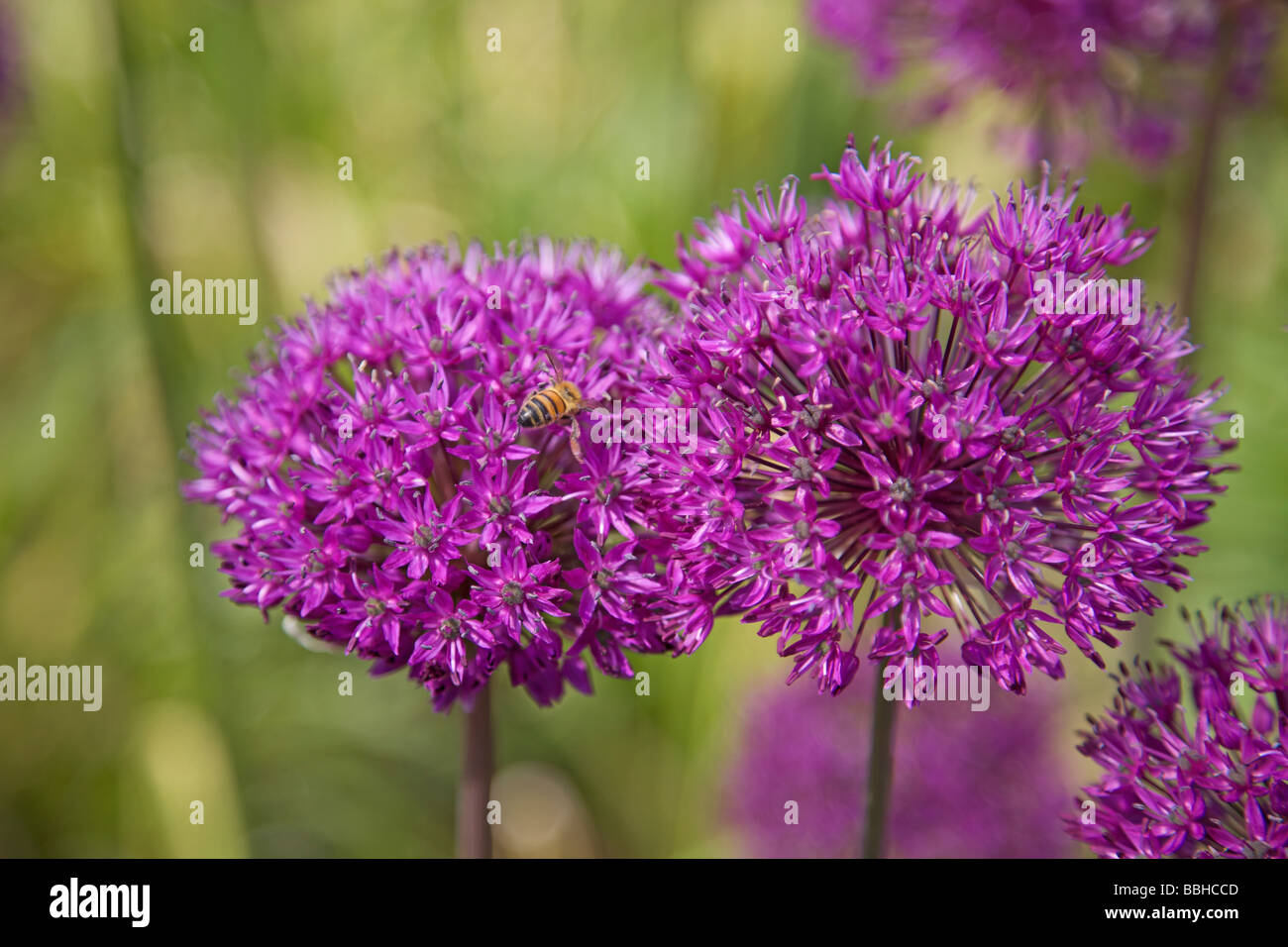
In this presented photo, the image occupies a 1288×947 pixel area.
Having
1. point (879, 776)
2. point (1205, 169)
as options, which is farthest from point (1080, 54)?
point (879, 776)

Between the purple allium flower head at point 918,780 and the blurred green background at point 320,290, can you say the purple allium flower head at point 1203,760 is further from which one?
the blurred green background at point 320,290

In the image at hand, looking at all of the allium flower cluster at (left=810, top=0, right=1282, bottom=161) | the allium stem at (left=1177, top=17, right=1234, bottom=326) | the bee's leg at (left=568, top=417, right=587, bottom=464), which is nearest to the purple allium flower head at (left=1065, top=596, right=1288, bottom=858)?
the bee's leg at (left=568, top=417, right=587, bottom=464)

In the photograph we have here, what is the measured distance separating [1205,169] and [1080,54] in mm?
534

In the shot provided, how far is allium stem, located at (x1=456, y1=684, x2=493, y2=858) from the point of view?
2119mm

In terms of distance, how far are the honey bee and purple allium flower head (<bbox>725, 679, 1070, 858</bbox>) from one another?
6.28 feet

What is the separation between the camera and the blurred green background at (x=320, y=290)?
418 cm

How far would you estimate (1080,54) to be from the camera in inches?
129

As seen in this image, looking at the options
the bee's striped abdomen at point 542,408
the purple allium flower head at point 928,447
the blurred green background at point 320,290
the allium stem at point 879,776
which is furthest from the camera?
the blurred green background at point 320,290

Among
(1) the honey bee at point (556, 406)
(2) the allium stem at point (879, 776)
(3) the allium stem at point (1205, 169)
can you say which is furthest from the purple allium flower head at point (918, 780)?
(1) the honey bee at point (556, 406)

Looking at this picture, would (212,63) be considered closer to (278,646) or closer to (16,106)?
(16,106)

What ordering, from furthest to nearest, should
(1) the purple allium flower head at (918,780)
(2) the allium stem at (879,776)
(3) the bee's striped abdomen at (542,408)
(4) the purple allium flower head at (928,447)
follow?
(1) the purple allium flower head at (918,780)
(2) the allium stem at (879,776)
(3) the bee's striped abdomen at (542,408)
(4) the purple allium flower head at (928,447)

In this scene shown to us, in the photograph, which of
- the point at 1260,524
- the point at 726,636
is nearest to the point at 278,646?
the point at 726,636

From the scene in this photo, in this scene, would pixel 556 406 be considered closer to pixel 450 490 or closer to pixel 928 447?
pixel 450 490

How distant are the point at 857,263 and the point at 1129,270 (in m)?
3.92
